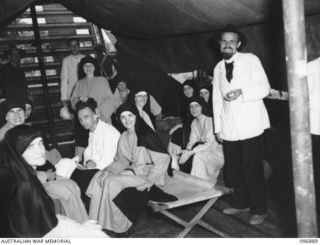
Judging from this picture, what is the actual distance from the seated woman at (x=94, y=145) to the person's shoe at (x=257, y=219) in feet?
5.52

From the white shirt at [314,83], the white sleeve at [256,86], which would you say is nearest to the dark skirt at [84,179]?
the white sleeve at [256,86]

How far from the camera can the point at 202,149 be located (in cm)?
454

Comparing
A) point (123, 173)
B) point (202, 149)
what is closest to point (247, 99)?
point (202, 149)

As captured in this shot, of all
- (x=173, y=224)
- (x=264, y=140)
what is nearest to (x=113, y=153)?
(x=173, y=224)

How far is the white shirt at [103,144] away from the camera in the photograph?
4223 mm

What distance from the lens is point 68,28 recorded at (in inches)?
314

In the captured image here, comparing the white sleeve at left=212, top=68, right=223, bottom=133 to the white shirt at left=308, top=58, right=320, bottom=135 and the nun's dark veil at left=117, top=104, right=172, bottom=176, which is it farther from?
the white shirt at left=308, top=58, right=320, bottom=135

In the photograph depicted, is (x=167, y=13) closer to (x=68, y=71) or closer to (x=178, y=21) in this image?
(x=178, y=21)

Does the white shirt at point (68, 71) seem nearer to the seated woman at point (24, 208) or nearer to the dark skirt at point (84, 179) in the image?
the dark skirt at point (84, 179)

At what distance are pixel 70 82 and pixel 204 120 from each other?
8.48 ft

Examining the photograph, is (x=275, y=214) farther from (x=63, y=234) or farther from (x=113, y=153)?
(x=63, y=234)

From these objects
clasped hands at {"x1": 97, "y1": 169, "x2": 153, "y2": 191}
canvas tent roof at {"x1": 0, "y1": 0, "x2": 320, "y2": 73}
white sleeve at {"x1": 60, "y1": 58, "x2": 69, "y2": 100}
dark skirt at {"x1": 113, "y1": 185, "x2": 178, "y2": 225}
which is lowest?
dark skirt at {"x1": 113, "y1": 185, "x2": 178, "y2": 225}

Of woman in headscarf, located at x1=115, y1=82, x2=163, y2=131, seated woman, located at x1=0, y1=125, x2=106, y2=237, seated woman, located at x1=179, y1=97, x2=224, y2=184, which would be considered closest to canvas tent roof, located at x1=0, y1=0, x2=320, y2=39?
woman in headscarf, located at x1=115, y1=82, x2=163, y2=131

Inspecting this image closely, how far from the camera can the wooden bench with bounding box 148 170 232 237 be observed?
3.22 metres
